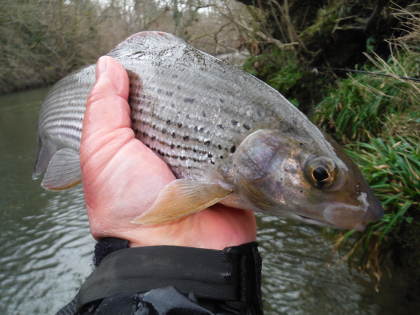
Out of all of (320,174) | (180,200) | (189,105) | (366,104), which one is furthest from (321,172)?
(366,104)

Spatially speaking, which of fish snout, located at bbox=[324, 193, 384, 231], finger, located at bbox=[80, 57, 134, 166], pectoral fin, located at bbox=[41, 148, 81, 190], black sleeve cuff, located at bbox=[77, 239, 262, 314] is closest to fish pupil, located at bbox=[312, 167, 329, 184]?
fish snout, located at bbox=[324, 193, 384, 231]

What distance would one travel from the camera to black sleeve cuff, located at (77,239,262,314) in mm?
1440

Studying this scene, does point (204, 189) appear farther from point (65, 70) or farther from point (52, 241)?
point (65, 70)

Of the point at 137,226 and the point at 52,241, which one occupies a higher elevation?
the point at 137,226

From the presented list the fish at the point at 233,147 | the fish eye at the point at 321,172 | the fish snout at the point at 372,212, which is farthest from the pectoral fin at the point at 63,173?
the fish snout at the point at 372,212

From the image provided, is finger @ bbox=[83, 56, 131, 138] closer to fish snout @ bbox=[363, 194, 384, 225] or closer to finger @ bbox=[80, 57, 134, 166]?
finger @ bbox=[80, 57, 134, 166]

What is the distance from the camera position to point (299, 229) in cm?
479

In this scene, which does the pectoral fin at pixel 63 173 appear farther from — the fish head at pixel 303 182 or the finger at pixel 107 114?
the fish head at pixel 303 182

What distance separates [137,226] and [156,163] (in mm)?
305

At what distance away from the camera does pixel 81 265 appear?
182 inches

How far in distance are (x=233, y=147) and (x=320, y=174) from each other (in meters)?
0.40

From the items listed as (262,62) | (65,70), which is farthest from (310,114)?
Result: (65,70)

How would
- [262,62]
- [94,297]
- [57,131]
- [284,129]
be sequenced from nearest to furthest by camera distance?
[94,297]
[284,129]
[57,131]
[262,62]

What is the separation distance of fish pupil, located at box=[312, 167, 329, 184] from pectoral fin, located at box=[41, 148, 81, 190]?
1434 millimetres
